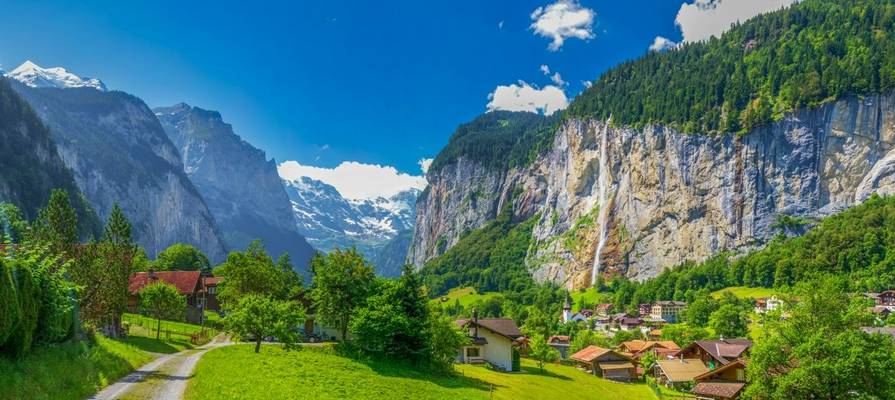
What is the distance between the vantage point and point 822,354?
4275cm

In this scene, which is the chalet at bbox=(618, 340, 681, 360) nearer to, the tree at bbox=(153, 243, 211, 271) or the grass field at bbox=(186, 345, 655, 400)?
the grass field at bbox=(186, 345, 655, 400)

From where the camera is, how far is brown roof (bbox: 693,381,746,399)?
6011cm

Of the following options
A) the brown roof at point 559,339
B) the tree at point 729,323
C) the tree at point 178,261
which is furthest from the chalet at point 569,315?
the tree at point 178,261

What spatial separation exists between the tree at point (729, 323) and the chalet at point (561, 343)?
95.7ft

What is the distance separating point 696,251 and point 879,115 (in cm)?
6744

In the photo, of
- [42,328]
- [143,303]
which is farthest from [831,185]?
[42,328]

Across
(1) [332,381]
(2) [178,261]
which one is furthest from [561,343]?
(1) [332,381]

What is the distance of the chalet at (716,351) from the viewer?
7291 centimetres

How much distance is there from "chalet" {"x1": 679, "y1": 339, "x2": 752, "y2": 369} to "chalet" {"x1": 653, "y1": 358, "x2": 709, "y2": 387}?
1.15m

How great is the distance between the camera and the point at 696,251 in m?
192

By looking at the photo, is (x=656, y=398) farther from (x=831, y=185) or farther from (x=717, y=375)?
(x=831, y=185)

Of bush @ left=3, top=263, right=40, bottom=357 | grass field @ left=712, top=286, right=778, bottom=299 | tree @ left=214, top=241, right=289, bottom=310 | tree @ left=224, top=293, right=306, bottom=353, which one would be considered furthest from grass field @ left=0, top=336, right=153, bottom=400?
grass field @ left=712, top=286, right=778, bottom=299

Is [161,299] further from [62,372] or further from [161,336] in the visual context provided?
[62,372]

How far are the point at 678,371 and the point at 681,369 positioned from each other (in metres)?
0.92
